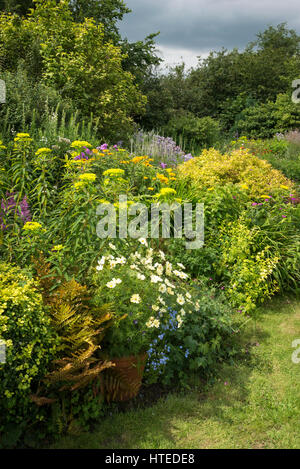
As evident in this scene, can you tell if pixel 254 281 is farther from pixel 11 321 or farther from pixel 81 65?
pixel 81 65

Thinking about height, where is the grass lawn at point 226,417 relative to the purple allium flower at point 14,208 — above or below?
below

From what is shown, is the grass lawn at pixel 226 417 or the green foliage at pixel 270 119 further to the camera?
the green foliage at pixel 270 119

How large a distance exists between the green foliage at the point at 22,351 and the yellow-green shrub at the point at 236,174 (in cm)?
369

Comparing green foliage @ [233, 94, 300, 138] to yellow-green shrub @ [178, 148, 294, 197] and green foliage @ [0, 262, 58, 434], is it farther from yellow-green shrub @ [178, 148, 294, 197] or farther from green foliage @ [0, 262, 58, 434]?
green foliage @ [0, 262, 58, 434]

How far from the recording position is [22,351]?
227 cm

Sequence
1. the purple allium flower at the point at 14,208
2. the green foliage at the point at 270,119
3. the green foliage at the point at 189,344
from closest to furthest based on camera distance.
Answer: the green foliage at the point at 189,344
the purple allium flower at the point at 14,208
the green foliage at the point at 270,119

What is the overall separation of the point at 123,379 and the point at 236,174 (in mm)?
4163

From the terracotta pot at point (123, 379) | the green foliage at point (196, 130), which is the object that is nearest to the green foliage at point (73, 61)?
the green foliage at point (196, 130)

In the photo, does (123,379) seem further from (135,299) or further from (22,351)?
(22,351)

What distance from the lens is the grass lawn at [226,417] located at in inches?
99.5

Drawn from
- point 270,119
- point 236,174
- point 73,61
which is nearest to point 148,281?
point 236,174

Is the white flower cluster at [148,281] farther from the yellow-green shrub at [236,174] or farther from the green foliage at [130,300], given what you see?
the yellow-green shrub at [236,174]

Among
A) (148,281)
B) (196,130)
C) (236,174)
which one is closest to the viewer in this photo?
(148,281)
